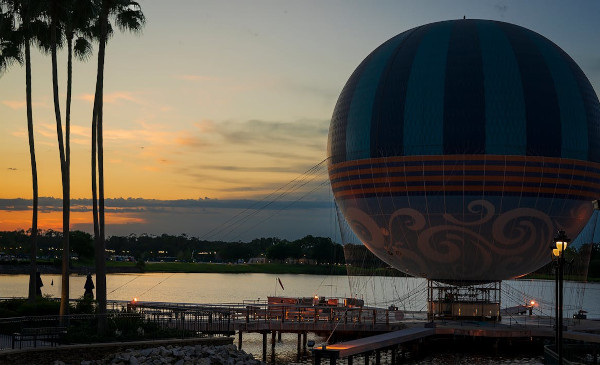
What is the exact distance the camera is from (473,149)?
37.7m

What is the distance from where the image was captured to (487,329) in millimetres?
38906

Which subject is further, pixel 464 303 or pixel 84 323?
pixel 464 303

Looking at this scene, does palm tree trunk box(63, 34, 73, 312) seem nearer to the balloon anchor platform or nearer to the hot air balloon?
the hot air balloon

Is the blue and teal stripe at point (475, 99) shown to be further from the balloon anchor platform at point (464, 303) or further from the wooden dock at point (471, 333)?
the wooden dock at point (471, 333)

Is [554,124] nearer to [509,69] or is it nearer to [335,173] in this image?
[509,69]

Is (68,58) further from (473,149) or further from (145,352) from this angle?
(473,149)

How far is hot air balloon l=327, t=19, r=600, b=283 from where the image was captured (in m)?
37.8

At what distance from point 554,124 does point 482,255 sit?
7281mm

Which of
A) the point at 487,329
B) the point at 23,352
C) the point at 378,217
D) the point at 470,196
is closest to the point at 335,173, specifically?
the point at 378,217

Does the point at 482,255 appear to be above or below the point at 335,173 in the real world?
below

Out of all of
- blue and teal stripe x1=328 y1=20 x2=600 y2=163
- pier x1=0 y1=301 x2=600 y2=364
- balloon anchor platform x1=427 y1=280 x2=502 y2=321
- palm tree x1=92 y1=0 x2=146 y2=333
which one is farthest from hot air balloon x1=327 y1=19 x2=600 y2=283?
palm tree x1=92 y1=0 x2=146 y2=333

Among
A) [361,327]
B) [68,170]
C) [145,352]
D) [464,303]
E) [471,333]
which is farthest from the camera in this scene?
[464,303]

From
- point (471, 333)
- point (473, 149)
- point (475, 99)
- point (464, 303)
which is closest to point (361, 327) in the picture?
point (471, 333)

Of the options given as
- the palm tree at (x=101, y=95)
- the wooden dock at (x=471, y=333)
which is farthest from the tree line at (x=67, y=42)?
the wooden dock at (x=471, y=333)
